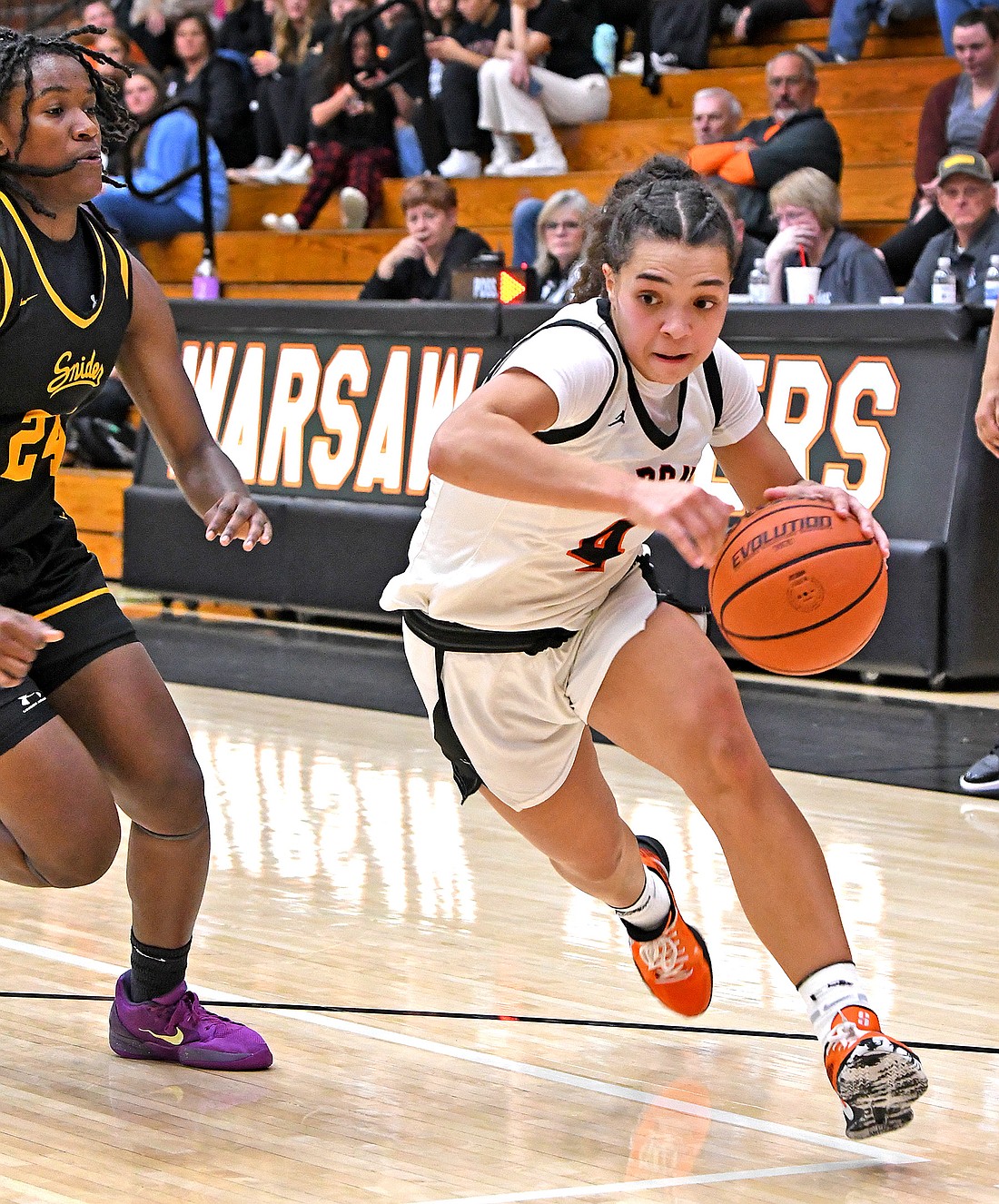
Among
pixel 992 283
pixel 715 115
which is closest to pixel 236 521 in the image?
pixel 992 283

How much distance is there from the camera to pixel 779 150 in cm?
930

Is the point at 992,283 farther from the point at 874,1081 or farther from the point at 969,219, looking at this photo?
the point at 874,1081

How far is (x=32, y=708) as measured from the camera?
125 inches

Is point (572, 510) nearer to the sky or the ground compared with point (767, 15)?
nearer to the ground

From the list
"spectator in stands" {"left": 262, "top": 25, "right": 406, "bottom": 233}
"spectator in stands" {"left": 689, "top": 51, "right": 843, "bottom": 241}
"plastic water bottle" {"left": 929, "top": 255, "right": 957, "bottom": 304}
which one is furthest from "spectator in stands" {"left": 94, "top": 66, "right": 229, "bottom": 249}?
"plastic water bottle" {"left": 929, "top": 255, "right": 957, "bottom": 304}

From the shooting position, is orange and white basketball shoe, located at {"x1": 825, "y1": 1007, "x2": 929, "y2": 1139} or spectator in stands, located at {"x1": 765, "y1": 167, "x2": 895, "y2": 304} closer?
orange and white basketball shoe, located at {"x1": 825, "y1": 1007, "x2": 929, "y2": 1139}

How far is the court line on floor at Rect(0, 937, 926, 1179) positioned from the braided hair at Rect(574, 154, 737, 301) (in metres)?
1.45

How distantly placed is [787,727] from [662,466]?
3.59 m

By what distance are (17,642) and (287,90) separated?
10.9m

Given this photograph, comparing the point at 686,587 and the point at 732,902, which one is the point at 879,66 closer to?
the point at 686,587

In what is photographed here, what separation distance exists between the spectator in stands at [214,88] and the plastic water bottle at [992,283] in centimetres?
687

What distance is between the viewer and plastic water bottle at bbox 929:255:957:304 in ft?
25.2

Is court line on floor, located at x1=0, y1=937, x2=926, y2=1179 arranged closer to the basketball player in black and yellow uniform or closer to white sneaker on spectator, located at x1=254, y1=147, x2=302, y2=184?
the basketball player in black and yellow uniform

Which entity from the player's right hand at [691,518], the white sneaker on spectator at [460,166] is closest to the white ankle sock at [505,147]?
the white sneaker on spectator at [460,166]
